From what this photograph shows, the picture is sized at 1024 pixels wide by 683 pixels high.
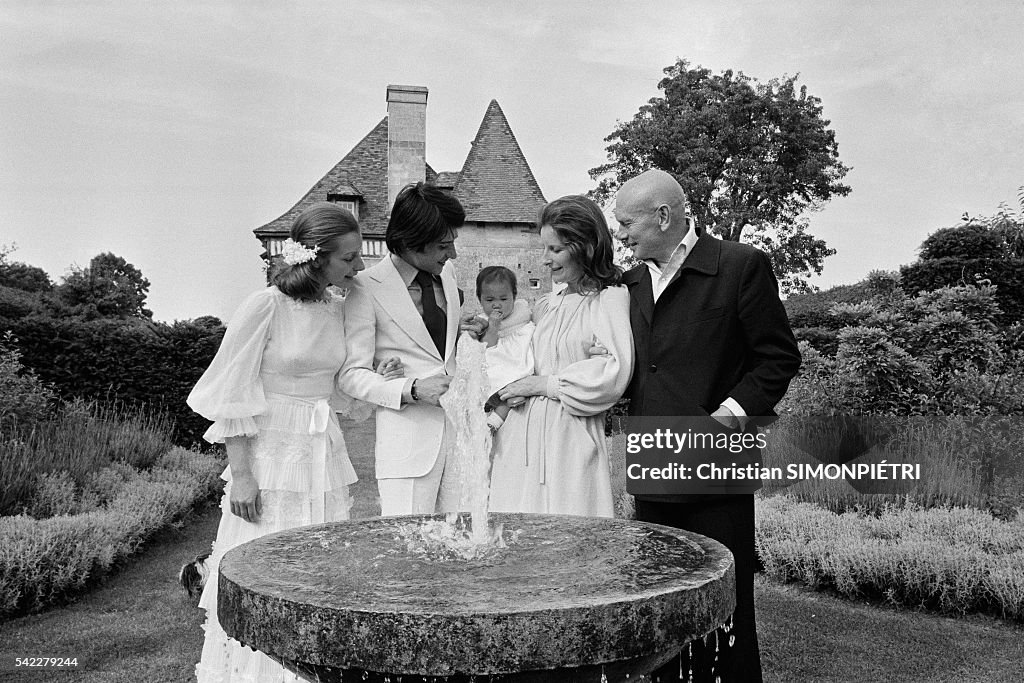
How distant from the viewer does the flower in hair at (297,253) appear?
3.48 meters

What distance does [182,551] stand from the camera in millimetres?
7953

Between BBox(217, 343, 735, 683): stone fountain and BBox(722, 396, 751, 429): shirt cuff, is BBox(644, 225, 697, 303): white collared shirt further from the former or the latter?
BBox(217, 343, 735, 683): stone fountain

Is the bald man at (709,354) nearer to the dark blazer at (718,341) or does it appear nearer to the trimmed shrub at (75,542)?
the dark blazer at (718,341)

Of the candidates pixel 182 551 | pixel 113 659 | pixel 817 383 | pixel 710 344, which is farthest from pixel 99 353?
pixel 710 344

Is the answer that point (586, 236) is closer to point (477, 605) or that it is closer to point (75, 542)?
point (477, 605)

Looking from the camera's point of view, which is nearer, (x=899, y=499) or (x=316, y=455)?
(x=316, y=455)

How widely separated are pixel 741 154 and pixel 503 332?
27899 millimetres

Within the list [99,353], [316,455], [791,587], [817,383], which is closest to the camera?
[316,455]

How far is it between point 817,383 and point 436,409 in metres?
6.78

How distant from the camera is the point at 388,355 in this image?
3.81 m

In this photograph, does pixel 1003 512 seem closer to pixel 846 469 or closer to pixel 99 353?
pixel 846 469

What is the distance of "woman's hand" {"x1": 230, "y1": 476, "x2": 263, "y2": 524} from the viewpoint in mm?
3445

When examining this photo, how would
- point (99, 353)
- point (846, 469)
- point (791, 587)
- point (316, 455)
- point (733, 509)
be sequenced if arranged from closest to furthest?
point (733, 509) → point (316, 455) → point (791, 587) → point (846, 469) → point (99, 353)

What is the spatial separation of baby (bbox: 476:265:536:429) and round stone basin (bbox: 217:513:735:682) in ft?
4.20
